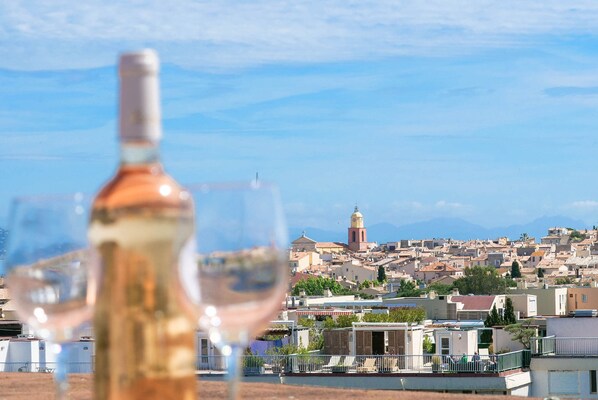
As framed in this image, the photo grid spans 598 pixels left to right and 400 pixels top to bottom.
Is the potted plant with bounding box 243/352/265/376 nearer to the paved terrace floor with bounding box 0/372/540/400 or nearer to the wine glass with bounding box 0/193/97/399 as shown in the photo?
the paved terrace floor with bounding box 0/372/540/400

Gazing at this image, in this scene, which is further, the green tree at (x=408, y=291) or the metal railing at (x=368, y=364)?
the green tree at (x=408, y=291)

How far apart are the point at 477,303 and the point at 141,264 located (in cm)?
5897

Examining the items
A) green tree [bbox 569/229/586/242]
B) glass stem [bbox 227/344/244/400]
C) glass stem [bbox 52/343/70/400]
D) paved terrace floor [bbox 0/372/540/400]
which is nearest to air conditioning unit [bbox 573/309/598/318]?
paved terrace floor [bbox 0/372/540/400]

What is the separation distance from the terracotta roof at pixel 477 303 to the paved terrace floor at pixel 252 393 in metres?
Result: 49.4

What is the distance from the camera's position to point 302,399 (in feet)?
31.6

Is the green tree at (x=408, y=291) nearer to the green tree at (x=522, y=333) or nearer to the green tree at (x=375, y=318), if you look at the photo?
the green tree at (x=375, y=318)

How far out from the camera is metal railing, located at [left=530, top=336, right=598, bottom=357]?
3275cm

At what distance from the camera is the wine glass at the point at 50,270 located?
3174mm

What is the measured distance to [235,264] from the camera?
301cm

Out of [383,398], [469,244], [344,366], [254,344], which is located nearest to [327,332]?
[254,344]

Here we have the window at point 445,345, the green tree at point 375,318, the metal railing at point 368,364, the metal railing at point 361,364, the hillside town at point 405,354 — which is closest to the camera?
the hillside town at point 405,354

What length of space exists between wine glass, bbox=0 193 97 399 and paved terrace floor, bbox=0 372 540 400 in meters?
6.24

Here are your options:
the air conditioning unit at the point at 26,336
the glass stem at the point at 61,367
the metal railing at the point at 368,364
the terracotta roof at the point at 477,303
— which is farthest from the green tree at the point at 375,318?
the glass stem at the point at 61,367

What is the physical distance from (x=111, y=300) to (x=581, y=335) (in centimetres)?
3199
